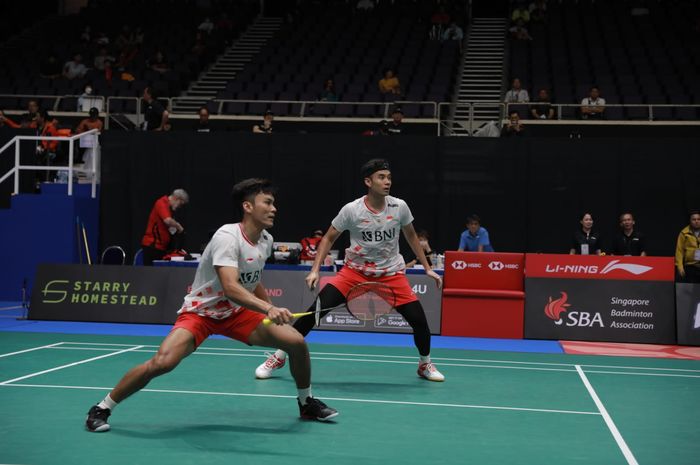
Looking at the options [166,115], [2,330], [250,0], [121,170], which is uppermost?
[250,0]

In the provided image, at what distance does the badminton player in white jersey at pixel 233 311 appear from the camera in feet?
19.4

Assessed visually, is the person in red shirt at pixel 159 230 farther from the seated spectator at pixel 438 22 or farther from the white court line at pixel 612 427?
the seated spectator at pixel 438 22

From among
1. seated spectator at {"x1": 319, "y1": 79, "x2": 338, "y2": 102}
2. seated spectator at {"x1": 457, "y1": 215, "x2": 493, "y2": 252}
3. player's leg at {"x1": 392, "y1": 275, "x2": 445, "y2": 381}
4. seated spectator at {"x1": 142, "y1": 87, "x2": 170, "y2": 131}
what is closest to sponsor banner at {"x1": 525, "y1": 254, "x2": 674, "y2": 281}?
seated spectator at {"x1": 457, "y1": 215, "x2": 493, "y2": 252}

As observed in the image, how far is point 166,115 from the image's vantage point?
18.6 m

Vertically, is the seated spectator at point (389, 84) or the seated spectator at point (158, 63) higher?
the seated spectator at point (158, 63)

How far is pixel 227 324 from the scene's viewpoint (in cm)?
634

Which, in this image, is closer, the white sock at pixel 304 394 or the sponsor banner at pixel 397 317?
the white sock at pixel 304 394

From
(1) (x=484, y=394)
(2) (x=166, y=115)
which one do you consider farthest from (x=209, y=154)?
(1) (x=484, y=394)

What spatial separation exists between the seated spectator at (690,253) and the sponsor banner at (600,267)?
2.53 feet

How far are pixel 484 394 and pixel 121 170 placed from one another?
1244 cm

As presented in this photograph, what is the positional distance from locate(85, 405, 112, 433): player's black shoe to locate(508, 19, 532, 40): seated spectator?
21.9 metres

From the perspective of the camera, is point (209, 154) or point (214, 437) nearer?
point (214, 437)

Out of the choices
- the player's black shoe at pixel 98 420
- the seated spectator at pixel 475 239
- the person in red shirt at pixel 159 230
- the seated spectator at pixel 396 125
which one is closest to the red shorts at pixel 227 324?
the player's black shoe at pixel 98 420

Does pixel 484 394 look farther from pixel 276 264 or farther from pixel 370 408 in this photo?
pixel 276 264
